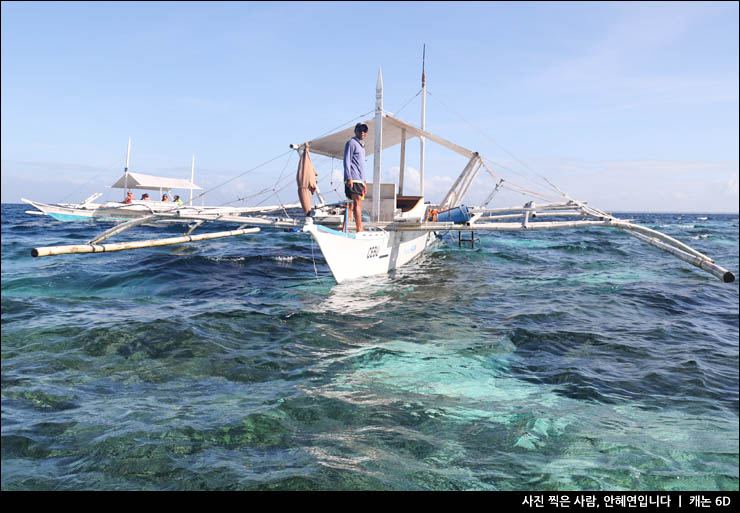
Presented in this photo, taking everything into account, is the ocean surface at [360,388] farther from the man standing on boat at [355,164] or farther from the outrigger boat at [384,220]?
the man standing on boat at [355,164]

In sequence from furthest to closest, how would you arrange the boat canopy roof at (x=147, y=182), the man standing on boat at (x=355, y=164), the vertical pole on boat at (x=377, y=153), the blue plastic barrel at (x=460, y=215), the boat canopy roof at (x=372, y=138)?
the boat canopy roof at (x=147, y=182), the boat canopy roof at (x=372, y=138), the vertical pole on boat at (x=377, y=153), the blue plastic barrel at (x=460, y=215), the man standing on boat at (x=355, y=164)

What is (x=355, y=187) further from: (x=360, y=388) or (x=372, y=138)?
(x=360, y=388)

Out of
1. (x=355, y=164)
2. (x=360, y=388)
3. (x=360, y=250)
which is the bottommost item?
(x=360, y=388)

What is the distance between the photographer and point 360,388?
5.07 metres

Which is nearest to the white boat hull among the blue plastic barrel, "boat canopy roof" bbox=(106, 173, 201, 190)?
the blue plastic barrel

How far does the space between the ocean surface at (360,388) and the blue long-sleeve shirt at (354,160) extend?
2.80m

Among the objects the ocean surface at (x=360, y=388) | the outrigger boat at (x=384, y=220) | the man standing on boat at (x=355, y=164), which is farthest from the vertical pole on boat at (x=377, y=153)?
the ocean surface at (x=360, y=388)

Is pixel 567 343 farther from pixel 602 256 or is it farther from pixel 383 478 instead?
pixel 602 256

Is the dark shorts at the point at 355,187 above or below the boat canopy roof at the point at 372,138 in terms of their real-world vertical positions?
below

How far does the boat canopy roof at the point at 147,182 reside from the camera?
3838 cm

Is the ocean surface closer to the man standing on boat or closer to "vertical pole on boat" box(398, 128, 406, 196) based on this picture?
the man standing on boat

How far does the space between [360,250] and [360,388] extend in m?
6.17

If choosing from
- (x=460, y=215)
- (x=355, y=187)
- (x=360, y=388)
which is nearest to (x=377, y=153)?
(x=355, y=187)

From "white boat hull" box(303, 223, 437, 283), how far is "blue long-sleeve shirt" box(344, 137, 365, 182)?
1.47m
